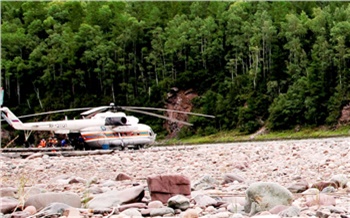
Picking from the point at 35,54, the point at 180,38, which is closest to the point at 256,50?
the point at 180,38

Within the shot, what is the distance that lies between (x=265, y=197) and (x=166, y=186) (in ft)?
5.52

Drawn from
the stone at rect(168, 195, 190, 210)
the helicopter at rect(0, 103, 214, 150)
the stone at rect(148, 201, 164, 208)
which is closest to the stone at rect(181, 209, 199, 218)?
the stone at rect(168, 195, 190, 210)

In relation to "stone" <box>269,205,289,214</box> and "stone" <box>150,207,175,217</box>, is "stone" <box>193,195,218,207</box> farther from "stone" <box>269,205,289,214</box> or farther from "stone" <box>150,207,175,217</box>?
"stone" <box>269,205,289,214</box>

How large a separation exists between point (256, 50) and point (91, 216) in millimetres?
62325

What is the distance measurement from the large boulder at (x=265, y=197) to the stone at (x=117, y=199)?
1.51m

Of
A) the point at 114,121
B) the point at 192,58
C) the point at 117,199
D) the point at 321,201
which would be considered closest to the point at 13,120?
the point at 114,121

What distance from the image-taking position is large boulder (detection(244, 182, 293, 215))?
577 centimetres

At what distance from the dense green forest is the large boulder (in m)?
52.1

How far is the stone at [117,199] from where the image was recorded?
6652 mm

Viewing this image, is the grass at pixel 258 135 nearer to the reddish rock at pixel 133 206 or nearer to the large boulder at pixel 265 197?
the reddish rock at pixel 133 206

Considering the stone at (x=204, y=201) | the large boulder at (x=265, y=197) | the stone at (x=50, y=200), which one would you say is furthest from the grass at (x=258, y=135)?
the large boulder at (x=265, y=197)

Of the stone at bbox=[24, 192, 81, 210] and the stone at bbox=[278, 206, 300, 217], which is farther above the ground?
the stone at bbox=[278, 206, 300, 217]

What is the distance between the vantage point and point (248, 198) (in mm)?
5902

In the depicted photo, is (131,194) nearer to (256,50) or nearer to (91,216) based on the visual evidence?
(91,216)
